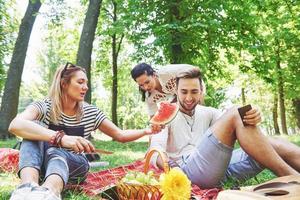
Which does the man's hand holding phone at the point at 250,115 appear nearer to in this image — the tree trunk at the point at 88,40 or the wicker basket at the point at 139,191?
the wicker basket at the point at 139,191

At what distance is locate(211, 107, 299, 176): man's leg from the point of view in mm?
3377

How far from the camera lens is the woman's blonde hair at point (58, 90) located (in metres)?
4.05

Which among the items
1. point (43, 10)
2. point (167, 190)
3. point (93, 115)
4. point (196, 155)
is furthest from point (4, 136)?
point (167, 190)

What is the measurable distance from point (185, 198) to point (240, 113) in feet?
3.76

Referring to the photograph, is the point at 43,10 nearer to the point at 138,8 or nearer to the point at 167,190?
the point at 138,8

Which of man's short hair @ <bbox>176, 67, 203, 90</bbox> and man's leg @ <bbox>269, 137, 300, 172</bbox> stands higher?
man's short hair @ <bbox>176, 67, 203, 90</bbox>

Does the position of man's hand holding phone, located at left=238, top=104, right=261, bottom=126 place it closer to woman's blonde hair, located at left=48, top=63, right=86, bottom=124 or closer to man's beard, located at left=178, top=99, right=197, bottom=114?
man's beard, located at left=178, top=99, right=197, bottom=114

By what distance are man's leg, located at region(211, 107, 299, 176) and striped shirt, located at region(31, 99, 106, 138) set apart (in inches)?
58.4

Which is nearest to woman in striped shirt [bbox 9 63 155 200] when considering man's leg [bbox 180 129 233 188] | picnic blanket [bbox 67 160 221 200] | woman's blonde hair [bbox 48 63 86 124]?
woman's blonde hair [bbox 48 63 86 124]

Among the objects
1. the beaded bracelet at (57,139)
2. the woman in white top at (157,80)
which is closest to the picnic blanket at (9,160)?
the beaded bracelet at (57,139)

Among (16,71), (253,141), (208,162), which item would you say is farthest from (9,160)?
(16,71)

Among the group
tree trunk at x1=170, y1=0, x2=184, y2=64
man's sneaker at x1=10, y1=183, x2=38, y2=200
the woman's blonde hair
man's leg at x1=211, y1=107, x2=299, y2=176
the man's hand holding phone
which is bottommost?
man's sneaker at x1=10, y1=183, x2=38, y2=200

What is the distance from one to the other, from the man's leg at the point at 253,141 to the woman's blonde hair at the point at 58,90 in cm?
160

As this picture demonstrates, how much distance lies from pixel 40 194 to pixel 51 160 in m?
0.79
